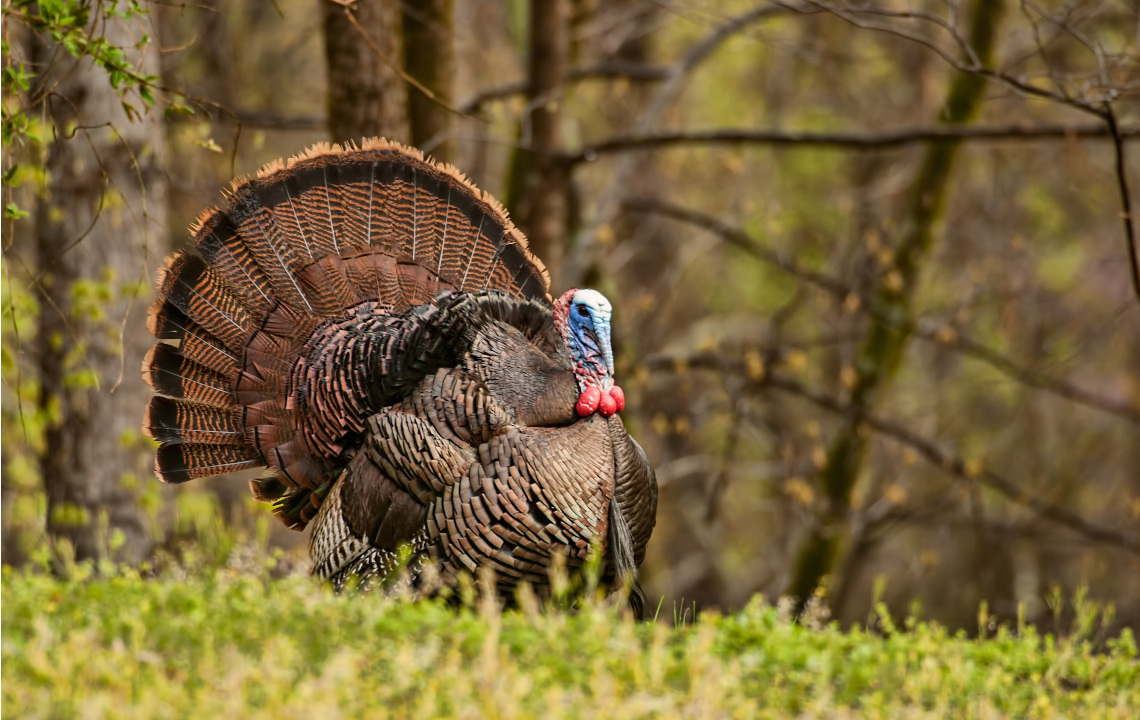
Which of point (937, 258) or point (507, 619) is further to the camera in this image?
point (937, 258)

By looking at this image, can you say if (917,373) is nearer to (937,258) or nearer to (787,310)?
(937,258)

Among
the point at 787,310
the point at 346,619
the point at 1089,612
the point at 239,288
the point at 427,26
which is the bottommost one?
the point at 346,619

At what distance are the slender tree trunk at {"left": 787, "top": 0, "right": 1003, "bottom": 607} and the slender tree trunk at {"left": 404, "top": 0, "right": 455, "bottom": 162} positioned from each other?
419 centimetres

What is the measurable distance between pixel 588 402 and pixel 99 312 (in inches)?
129

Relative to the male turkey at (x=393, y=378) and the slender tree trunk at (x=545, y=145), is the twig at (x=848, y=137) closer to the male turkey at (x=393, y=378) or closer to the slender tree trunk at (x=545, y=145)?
the slender tree trunk at (x=545, y=145)

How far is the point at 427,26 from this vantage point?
7.89 meters

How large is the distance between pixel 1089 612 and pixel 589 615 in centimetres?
232

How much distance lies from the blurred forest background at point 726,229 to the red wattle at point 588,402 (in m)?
1.44

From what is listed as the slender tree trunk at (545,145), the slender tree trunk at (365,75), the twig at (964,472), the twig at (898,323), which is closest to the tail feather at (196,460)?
the slender tree trunk at (365,75)

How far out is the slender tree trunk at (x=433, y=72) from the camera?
7926 millimetres

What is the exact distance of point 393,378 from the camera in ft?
18.9

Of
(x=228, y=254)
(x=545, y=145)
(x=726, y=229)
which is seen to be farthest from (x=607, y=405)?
(x=726, y=229)

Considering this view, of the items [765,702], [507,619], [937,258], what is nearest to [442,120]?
[507,619]

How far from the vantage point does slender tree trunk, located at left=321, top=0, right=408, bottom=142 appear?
7.12 metres
